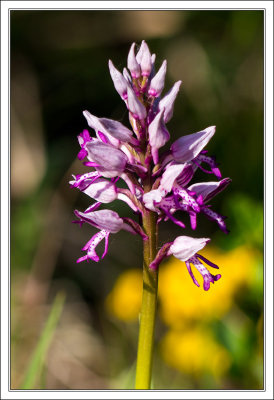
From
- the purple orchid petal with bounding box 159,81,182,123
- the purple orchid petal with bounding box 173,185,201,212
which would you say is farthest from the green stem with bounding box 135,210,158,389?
the purple orchid petal with bounding box 159,81,182,123

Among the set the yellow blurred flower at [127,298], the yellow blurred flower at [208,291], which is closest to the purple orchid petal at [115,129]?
the yellow blurred flower at [208,291]

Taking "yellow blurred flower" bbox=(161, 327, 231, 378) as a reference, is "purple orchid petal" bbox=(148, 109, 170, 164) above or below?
above

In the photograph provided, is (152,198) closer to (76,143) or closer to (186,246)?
(186,246)

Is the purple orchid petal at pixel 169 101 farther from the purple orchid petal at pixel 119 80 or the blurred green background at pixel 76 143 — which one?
the blurred green background at pixel 76 143

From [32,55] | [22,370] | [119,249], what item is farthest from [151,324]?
[32,55]

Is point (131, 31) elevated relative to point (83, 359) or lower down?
elevated

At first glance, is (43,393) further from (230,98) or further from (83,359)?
(230,98)

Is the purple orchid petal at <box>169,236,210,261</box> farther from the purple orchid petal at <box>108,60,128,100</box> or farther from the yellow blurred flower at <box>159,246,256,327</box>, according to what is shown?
the yellow blurred flower at <box>159,246,256,327</box>
